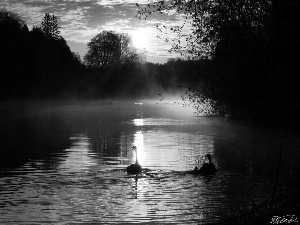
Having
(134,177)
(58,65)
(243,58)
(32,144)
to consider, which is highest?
(58,65)

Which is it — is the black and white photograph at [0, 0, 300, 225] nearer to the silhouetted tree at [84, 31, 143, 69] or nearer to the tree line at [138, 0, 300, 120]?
the tree line at [138, 0, 300, 120]

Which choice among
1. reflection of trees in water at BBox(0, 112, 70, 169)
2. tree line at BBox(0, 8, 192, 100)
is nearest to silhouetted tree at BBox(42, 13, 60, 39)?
tree line at BBox(0, 8, 192, 100)

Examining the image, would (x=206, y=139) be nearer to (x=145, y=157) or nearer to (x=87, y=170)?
(x=145, y=157)

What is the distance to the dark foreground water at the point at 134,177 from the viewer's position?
17094mm

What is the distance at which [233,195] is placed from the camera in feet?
65.1

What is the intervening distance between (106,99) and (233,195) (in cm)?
11868

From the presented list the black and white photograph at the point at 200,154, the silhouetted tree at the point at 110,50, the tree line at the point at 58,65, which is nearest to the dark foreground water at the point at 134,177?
the black and white photograph at the point at 200,154

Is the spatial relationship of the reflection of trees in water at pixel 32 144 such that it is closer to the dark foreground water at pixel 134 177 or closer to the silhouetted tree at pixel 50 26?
the dark foreground water at pixel 134 177

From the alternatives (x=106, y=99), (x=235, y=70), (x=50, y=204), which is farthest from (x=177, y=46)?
(x=106, y=99)

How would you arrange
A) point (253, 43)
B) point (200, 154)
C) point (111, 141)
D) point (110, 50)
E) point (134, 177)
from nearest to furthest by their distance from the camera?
point (253, 43) → point (134, 177) → point (200, 154) → point (111, 141) → point (110, 50)

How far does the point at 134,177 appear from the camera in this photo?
2423 centimetres

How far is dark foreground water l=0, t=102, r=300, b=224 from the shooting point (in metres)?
17.1

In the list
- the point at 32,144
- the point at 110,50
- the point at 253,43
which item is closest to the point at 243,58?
the point at 253,43

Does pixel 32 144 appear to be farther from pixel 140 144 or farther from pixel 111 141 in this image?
pixel 140 144
